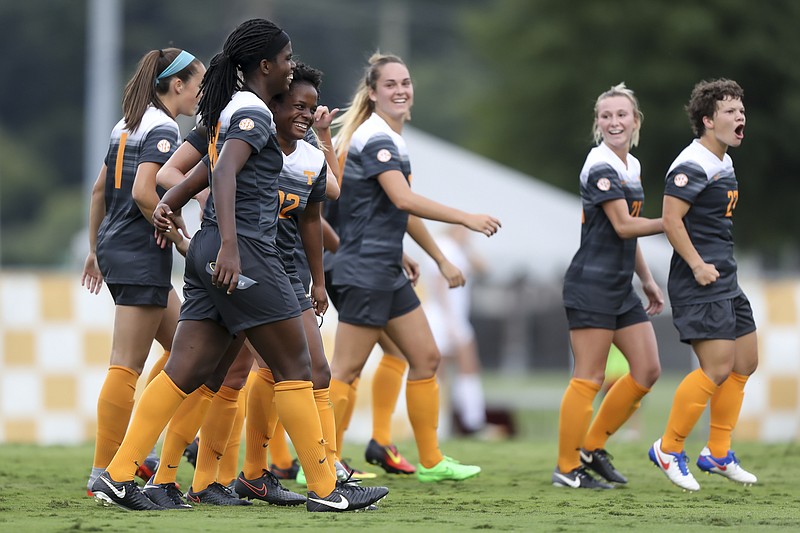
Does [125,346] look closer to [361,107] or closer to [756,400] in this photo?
[361,107]

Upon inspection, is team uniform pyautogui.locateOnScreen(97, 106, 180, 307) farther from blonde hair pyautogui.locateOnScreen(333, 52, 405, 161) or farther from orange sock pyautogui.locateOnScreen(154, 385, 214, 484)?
blonde hair pyautogui.locateOnScreen(333, 52, 405, 161)

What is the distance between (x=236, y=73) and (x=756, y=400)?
7.69 meters

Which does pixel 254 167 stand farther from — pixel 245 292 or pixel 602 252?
pixel 602 252

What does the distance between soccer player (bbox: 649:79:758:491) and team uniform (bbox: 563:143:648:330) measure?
22 cm

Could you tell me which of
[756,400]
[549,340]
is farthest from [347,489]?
[549,340]

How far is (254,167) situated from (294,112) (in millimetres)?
544

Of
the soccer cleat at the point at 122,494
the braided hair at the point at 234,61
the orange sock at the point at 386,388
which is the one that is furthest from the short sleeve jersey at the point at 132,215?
the orange sock at the point at 386,388

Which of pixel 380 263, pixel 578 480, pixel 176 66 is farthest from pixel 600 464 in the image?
pixel 176 66

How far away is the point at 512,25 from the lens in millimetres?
26375

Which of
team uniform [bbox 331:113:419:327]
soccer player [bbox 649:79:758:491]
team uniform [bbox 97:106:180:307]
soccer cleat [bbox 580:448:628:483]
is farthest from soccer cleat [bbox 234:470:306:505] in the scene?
soccer player [bbox 649:79:758:491]

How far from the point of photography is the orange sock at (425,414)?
765 cm

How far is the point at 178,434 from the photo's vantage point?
616 centimetres

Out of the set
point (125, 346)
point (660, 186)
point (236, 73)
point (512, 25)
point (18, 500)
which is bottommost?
point (18, 500)

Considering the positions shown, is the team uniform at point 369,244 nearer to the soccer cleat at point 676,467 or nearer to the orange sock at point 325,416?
the orange sock at point 325,416
